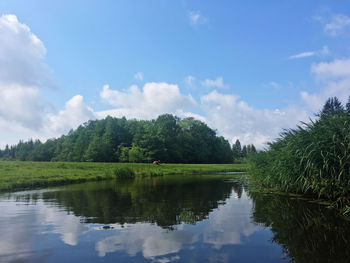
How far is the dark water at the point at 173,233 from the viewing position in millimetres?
6156

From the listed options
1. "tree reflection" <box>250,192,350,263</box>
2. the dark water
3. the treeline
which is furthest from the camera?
the treeline

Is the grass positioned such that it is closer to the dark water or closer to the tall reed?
the tall reed

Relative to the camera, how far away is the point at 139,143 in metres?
85.5

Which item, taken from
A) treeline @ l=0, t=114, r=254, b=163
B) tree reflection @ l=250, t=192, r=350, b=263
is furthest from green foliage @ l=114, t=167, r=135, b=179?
treeline @ l=0, t=114, r=254, b=163

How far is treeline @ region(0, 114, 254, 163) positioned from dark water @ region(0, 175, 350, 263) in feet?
189

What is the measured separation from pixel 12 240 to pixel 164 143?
271 ft

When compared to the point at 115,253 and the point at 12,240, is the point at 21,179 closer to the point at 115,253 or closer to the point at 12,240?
the point at 12,240

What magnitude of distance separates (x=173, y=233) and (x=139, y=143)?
7849cm

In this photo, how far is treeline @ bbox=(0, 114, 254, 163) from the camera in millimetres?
81438

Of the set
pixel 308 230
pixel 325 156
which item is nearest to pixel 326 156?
pixel 325 156

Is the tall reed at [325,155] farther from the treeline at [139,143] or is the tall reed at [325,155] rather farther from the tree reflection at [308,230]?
the treeline at [139,143]

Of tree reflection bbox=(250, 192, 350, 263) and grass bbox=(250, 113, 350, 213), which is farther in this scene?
grass bbox=(250, 113, 350, 213)

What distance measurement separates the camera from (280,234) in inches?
309

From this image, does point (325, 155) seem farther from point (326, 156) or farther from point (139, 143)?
point (139, 143)
